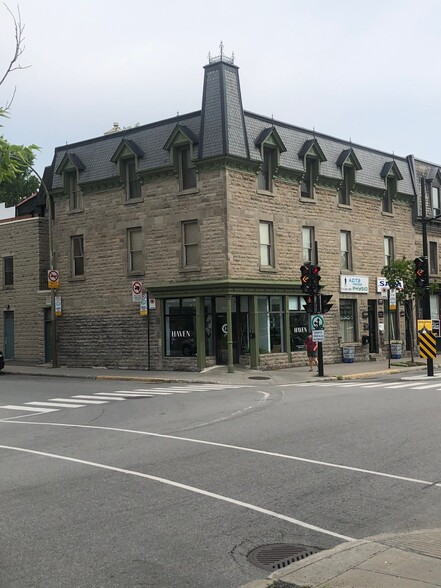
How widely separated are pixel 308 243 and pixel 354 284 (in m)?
3.61

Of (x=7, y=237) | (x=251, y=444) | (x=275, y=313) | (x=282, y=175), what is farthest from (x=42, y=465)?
(x=7, y=237)

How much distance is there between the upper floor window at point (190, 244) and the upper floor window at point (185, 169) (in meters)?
1.60

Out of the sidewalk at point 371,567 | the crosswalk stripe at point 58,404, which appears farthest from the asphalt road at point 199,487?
the crosswalk stripe at point 58,404

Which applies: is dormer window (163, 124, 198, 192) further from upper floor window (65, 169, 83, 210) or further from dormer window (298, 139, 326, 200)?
upper floor window (65, 169, 83, 210)

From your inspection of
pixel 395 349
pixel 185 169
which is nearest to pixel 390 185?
pixel 395 349

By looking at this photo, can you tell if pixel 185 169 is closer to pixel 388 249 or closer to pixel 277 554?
pixel 388 249

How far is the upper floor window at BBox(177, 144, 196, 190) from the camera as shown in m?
27.3

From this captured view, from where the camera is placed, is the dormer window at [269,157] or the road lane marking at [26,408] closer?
the road lane marking at [26,408]

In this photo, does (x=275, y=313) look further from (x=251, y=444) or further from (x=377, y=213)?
(x=251, y=444)

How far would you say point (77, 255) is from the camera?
103 feet

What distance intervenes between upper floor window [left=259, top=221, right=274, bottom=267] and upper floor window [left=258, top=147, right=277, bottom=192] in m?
1.59

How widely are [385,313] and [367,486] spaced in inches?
1065

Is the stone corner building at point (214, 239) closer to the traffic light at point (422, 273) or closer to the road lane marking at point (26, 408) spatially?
the traffic light at point (422, 273)

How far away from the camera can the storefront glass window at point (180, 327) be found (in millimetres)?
27469
